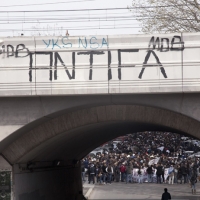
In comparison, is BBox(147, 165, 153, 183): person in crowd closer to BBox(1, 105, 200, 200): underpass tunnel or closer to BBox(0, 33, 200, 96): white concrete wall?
BBox(1, 105, 200, 200): underpass tunnel

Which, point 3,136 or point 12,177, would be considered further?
point 12,177

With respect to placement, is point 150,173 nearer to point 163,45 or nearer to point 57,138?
point 57,138

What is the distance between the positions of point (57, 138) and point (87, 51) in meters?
4.03

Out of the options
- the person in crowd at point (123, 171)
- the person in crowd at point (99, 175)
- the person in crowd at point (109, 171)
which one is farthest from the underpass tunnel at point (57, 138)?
the person in crowd at point (99, 175)

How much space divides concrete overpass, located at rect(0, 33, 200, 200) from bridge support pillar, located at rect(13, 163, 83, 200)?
6.80 ft

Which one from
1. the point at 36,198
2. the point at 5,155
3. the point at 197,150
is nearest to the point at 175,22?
the point at 36,198

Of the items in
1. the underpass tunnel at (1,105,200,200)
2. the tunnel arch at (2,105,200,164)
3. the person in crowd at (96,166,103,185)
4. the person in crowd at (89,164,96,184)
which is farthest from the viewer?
the person in crowd at (89,164,96,184)

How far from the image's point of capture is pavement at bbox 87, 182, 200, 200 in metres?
33.9

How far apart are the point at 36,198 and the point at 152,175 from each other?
71.4ft

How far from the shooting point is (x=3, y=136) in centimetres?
1780

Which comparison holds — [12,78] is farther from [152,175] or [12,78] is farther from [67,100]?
[152,175]

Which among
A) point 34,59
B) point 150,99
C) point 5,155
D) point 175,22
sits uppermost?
point 175,22

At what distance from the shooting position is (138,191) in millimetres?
37875

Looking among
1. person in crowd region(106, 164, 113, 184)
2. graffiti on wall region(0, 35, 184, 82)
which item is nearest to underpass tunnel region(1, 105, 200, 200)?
graffiti on wall region(0, 35, 184, 82)
